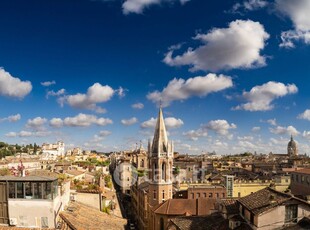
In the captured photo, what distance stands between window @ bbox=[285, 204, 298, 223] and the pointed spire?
1232 inches

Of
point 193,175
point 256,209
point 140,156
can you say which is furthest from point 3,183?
point 140,156

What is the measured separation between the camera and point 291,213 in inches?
950

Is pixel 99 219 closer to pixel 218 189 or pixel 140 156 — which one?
pixel 218 189

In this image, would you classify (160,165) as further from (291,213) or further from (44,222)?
(44,222)

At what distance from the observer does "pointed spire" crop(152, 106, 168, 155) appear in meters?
54.4

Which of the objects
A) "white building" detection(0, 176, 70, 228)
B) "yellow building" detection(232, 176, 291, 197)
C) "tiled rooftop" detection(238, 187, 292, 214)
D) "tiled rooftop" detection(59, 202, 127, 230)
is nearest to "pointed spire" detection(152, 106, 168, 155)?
"yellow building" detection(232, 176, 291, 197)

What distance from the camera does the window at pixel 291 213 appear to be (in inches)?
945

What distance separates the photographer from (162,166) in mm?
54312

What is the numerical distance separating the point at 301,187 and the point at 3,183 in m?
56.9

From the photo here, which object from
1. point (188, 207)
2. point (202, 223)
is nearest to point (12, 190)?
point (202, 223)

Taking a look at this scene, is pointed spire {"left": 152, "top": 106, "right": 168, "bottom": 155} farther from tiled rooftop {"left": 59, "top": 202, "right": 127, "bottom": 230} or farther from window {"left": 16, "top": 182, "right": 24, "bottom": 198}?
window {"left": 16, "top": 182, "right": 24, "bottom": 198}

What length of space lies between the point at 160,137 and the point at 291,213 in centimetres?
3213

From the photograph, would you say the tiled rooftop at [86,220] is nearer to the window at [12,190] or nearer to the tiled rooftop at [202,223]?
the window at [12,190]

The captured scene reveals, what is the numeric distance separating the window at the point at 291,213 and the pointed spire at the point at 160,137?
103 ft
